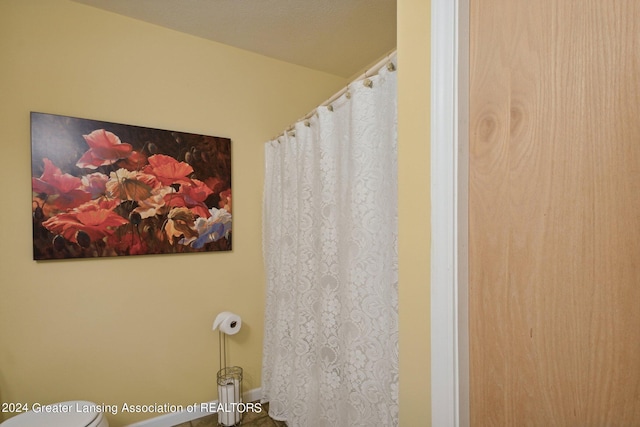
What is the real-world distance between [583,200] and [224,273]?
6.00 feet

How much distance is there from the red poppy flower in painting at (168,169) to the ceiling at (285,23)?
31.3 inches

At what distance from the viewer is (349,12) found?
5.15 ft

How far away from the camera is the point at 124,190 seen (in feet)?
5.12

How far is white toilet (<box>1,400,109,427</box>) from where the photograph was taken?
3.73ft

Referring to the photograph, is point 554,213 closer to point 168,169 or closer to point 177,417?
point 168,169

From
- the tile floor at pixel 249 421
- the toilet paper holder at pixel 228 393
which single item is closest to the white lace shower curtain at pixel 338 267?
the tile floor at pixel 249 421

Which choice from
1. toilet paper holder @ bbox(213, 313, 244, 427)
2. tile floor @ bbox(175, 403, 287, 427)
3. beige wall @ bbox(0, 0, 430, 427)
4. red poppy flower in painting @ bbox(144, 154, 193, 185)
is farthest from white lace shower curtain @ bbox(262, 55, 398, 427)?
red poppy flower in painting @ bbox(144, 154, 193, 185)

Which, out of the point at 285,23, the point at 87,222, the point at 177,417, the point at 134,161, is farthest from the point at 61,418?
the point at 285,23

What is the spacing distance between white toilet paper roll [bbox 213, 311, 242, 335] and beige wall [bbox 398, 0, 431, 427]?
1.26m

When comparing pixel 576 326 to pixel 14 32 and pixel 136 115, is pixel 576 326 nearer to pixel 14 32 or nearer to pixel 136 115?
pixel 136 115

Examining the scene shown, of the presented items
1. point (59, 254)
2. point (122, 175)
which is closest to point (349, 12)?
point (122, 175)

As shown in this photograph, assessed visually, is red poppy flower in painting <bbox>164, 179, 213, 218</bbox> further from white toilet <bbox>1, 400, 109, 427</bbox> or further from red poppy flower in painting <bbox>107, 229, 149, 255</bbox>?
white toilet <bbox>1, 400, 109, 427</bbox>

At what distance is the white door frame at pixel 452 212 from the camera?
1.96ft

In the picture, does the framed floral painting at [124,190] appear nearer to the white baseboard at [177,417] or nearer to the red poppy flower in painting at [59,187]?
the red poppy flower in painting at [59,187]
